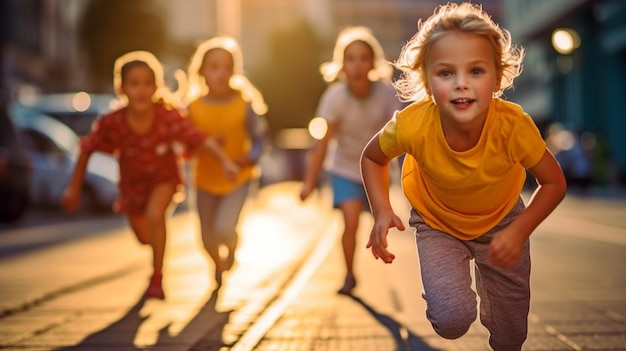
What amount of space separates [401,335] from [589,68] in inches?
1576

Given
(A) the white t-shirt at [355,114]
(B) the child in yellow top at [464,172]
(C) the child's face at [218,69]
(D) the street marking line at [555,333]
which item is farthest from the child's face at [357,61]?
(B) the child in yellow top at [464,172]

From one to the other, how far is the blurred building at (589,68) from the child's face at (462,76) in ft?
93.0

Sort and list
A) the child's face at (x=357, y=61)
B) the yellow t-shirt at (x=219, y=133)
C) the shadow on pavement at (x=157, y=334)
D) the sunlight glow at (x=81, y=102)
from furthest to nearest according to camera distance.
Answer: the sunlight glow at (x=81, y=102) < the yellow t-shirt at (x=219, y=133) < the child's face at (x=357, y=61) < the shadow on pavement at (x=157, y=334)

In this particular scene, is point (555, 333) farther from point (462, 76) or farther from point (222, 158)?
point (222, 158)

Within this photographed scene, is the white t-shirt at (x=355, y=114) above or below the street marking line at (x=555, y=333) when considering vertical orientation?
above

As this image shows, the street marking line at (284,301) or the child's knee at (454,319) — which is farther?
the street marking line at (284,301)

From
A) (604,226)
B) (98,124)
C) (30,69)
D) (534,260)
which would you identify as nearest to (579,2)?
(30,69)

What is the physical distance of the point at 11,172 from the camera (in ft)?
60.8

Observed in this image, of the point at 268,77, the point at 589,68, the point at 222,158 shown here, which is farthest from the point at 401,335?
the point at 268,77

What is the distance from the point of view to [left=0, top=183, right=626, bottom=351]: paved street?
5.84 meters

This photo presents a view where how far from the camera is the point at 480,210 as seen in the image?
461 cm

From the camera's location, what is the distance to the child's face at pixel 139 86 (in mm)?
7738

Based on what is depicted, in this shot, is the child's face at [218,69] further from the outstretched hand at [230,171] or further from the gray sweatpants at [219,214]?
the outstretched hand at [230,171]

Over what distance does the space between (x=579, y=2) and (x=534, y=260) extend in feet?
114
